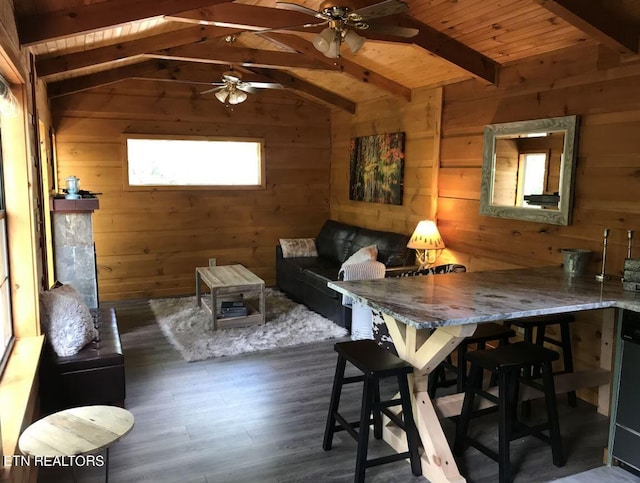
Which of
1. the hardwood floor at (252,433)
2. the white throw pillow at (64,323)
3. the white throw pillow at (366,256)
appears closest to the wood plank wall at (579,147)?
the white throw pillow at (366,256)

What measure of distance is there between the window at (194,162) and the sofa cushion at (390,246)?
1903 mm

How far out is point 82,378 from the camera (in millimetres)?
3188

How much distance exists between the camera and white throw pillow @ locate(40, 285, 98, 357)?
321 cm

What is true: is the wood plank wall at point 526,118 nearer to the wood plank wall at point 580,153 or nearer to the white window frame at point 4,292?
the wood plank wall at point 580,153

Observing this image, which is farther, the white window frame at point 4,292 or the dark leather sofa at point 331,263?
the dark leather sofa at point 331,263

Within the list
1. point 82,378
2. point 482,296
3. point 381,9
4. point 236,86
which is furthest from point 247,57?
point 482,296

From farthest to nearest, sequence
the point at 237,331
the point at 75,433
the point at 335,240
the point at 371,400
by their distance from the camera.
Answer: the point at 335,240 < the point at 237,331 < the point at 371,400 < the point at 75,433

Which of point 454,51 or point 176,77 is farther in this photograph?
point 176,77

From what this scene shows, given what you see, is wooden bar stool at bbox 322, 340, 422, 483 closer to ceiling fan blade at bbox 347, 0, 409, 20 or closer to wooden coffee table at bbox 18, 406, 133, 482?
wooden coffee table at bbox 18, 406, 133, 482

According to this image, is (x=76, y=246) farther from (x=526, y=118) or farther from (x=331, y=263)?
(x=526, y=118)

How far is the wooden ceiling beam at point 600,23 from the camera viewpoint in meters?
2.93

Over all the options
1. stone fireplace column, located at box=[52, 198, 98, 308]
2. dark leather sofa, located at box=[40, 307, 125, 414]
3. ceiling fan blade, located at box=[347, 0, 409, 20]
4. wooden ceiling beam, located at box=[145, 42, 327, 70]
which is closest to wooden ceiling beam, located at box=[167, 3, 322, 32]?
ceiling fan blade, located at box=[347, 0, 409, 20]

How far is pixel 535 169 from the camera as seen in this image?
383cm

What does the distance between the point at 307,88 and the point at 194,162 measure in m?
1.73
